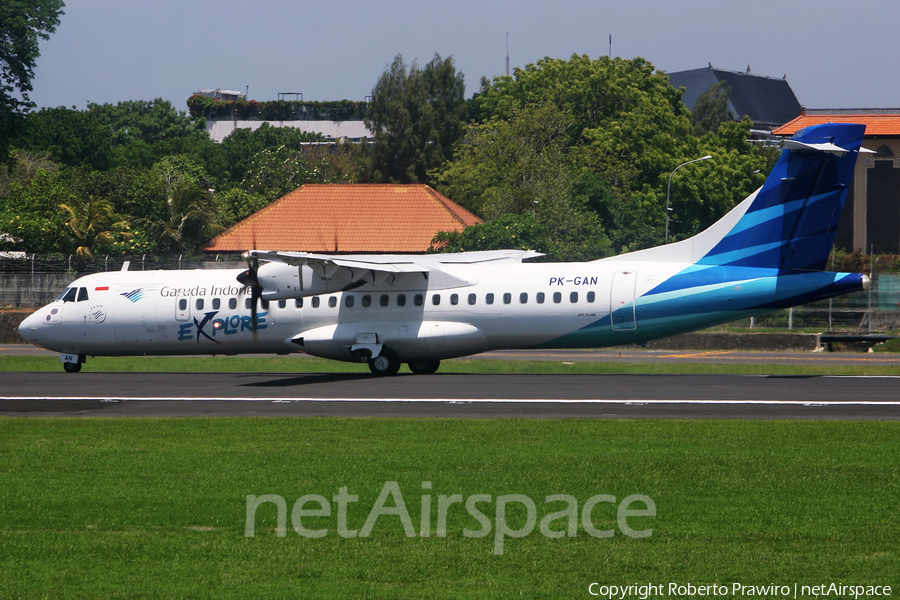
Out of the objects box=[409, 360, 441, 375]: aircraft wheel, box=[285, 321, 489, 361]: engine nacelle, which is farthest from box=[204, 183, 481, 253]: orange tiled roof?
box=[285, 321, 489, 361]: engine nacelle

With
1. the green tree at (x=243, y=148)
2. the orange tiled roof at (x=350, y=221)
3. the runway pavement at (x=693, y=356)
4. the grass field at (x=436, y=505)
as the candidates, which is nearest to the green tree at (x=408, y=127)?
the green tree at (x=243, y=148)

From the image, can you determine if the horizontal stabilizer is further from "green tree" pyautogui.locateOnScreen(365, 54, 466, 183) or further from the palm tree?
"green tree" pyautogui.locateOnScreen(365, 54, 466, 183)

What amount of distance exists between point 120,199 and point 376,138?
34.5m

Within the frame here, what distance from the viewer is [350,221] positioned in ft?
218

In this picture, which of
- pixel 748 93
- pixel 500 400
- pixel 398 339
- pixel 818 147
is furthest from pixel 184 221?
pixel 748 93

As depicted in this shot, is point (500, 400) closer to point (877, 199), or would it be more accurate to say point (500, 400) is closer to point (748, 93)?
point (877, 199)

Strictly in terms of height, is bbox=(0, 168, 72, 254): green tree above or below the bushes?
below

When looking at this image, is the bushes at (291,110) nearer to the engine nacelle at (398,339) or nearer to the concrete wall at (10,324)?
the concrete wall at (10,324)

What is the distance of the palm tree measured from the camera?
6028 cm

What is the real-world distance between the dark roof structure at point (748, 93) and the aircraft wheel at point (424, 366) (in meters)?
115

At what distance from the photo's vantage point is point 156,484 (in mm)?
12516

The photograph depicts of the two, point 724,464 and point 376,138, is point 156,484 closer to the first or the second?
point 724,464

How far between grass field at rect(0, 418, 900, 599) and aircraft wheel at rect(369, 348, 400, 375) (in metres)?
10.8

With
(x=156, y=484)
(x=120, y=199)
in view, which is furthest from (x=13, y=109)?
(x=156, y=484)
